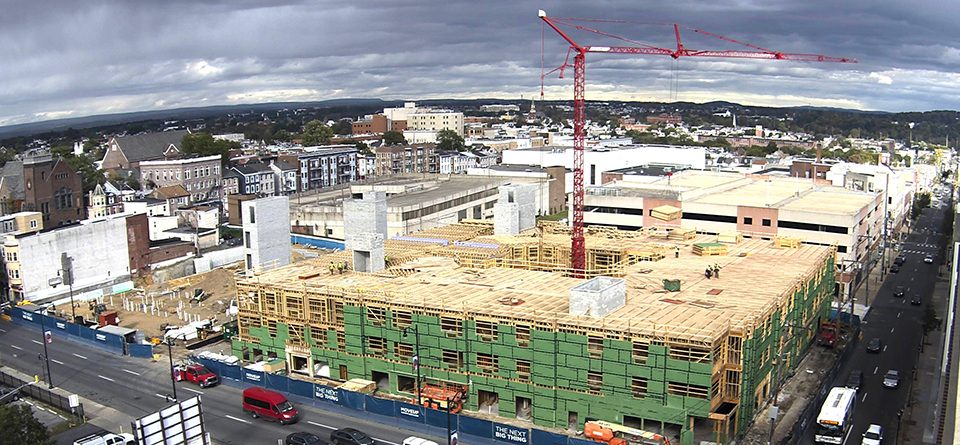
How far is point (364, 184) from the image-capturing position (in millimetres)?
102438

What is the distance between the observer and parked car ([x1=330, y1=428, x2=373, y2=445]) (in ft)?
112

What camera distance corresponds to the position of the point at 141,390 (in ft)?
142

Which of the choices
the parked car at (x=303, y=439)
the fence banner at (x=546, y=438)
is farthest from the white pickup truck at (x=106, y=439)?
the fence banner at (x=546, y=438)

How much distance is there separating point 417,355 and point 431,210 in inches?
1927

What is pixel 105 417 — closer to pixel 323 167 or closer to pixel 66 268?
pixel 66 268

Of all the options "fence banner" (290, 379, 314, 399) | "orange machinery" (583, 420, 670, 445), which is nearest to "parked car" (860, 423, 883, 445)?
"orange machinery" (583, 420, 670, 445)

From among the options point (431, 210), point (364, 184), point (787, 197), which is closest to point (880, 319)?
point (787, 197)

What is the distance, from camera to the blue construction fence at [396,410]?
3406 centimetres

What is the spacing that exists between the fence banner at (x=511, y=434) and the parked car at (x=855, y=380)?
67.8ft

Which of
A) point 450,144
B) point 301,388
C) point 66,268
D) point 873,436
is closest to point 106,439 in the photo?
point 301,388

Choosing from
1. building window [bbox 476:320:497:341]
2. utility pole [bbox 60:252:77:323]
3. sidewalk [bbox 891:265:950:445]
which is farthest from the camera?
utility pole [bbox 60:252:77:323]

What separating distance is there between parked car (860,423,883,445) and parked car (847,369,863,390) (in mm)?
7173

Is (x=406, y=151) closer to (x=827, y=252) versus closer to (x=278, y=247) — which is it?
(x=278, y=247)

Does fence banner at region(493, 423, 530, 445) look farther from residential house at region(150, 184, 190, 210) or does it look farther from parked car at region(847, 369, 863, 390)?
residential house at region(150, 184, 190, 210)
